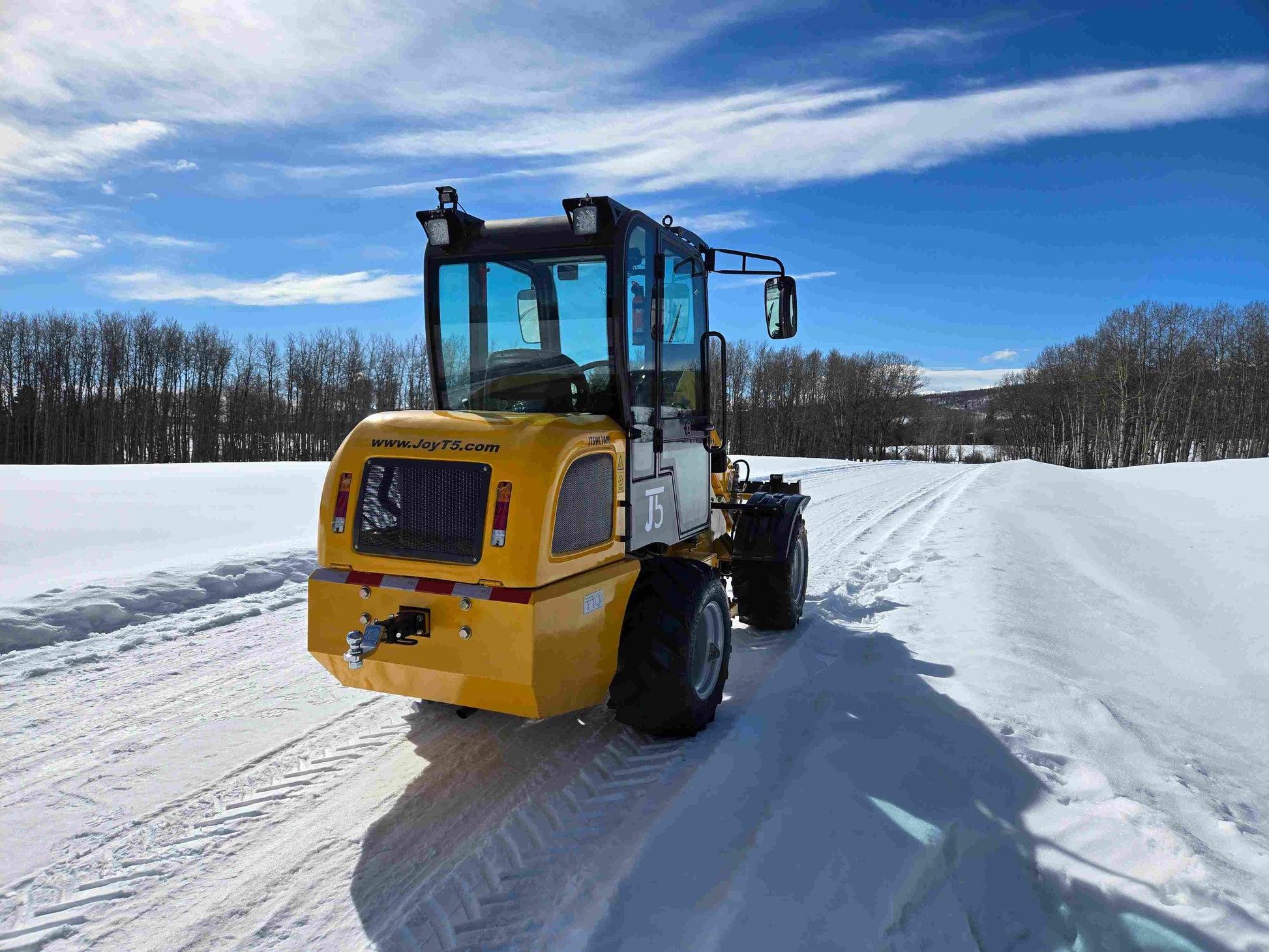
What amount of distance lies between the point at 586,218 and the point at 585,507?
1.59 m

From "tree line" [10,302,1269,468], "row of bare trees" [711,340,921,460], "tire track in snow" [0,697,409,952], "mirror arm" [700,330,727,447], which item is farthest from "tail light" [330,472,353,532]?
"row of bare trees" [711,340,921,460]

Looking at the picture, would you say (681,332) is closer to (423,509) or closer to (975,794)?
(423,509)

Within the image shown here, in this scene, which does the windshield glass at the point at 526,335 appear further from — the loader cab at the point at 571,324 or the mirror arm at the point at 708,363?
the mirror arm at the point at 708,363

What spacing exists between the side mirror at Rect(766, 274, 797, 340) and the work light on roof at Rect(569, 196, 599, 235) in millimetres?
1590

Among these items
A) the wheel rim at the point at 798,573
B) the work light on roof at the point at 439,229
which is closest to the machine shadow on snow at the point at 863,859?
the wheel rim at the point at 798,573

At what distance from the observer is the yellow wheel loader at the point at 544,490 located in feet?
11.4

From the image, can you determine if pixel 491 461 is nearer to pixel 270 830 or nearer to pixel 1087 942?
pixel 270 830

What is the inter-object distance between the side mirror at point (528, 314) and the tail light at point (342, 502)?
135 cm

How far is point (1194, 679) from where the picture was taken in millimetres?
6102

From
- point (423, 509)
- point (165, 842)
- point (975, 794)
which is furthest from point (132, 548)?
point (975, 794)

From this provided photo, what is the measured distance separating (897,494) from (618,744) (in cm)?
1650

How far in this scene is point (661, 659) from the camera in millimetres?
4016

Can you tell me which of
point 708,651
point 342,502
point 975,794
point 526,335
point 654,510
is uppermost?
point 526,335

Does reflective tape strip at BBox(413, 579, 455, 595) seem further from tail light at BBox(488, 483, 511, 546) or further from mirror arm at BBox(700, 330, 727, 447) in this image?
mirror arm at BBox(700, 330, 727, 447)
